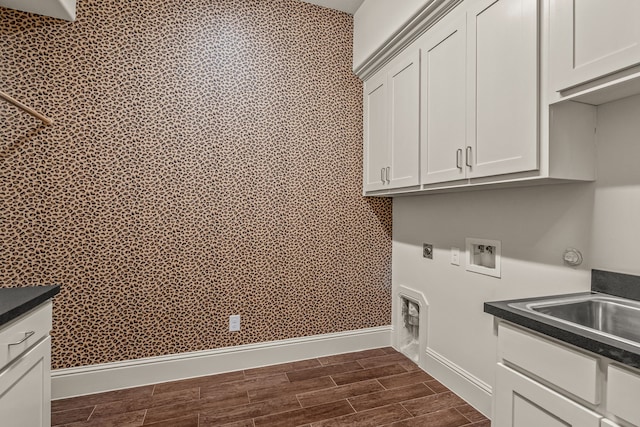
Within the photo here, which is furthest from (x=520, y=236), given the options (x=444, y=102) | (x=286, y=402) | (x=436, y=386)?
(x=286, y=402)

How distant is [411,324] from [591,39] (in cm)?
233

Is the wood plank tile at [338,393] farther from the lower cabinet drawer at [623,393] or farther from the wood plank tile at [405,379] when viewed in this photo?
the lower cabinet drawer at [623,393]

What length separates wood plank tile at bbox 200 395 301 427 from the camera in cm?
195

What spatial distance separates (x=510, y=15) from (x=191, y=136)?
2077 millimetres

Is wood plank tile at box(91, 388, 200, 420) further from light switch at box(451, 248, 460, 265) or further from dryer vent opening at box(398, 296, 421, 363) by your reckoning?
light switch at box(451, 248, 460, 265)

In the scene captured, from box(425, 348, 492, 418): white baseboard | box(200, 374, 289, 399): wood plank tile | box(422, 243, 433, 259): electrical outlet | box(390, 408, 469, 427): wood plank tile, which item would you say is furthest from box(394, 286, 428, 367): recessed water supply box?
box(200, 374, 289, 399): wood plank tile

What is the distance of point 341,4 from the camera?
2.77m

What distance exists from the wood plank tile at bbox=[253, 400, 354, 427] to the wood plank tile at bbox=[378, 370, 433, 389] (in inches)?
15.5

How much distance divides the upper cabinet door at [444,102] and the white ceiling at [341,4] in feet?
3.26

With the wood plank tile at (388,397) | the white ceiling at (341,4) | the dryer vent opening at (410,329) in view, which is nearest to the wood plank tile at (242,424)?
the wood plank tile at (388,397)

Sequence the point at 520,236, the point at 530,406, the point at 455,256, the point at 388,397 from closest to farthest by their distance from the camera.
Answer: the point at 530,406, the point at 520,236, the point at 388,397, the point at 455,256

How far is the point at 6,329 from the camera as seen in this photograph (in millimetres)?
1145

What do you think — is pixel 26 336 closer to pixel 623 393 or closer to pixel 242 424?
pixel 242 424

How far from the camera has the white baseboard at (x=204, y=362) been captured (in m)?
2.22
